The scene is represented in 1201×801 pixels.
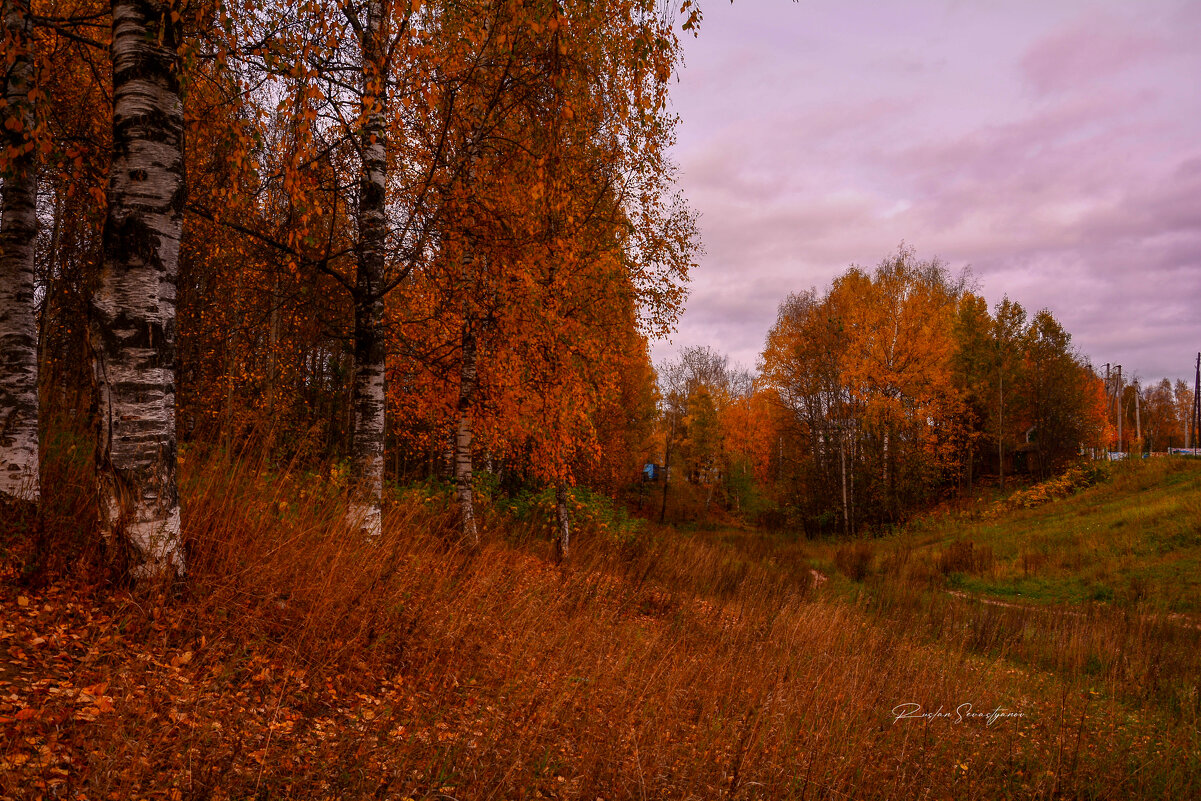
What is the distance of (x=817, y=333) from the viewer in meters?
24.5

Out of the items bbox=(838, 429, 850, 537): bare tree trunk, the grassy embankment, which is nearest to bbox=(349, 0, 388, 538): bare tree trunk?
the grassy embankment

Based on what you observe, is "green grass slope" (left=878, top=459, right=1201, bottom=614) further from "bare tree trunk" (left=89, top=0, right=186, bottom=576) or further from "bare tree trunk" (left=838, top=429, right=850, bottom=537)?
"bare tree trunk" (left=89, top=0, right=186, bottom=576)

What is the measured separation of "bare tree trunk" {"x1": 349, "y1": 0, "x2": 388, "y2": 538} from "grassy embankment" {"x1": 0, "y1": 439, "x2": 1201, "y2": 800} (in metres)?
0.39

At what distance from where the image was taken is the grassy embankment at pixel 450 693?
236cm

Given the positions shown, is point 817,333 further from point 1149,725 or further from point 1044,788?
point 1044,788

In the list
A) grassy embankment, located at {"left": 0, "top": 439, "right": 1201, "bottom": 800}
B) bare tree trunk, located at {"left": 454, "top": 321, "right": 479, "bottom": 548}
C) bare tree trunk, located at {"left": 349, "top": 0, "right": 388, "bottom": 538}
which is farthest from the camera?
bare tree trunk, located at {"left": 454, "top": 321, "right": 479, "bottom": 548}

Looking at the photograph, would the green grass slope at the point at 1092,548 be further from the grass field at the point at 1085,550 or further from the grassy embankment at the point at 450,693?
the grassy embankment at the point at 450,693

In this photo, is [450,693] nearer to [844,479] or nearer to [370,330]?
[370,330]

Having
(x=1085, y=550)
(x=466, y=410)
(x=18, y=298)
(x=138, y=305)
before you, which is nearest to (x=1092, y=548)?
(x=1085, y=550)

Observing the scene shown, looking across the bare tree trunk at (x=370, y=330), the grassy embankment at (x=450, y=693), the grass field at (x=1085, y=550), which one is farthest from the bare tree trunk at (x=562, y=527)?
the grass field at (x=1085, y=550)

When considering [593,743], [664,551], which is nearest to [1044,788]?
[593,743]

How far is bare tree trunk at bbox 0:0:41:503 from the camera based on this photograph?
143 inches

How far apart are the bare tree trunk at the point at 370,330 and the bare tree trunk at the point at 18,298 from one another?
83.0 inches

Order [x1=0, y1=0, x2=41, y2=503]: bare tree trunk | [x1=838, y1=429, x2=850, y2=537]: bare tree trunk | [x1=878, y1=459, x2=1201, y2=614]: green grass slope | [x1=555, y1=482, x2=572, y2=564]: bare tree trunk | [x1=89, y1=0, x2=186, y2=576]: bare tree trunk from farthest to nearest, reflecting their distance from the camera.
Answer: [x1=838, y1=429, x2=850, y2=537]: bare tree trunk → [x1=878, y1=459, x2=1201, y2=614]: green grass slope → [x1=555, y1=482, x2=572, y2=564]: bare tree trunk → [x1=0, y1=0, x2=41, y2=503]: bare tree trunk → [x1=89, y1=0, x2=186, y2=576]: bare tree trunk
